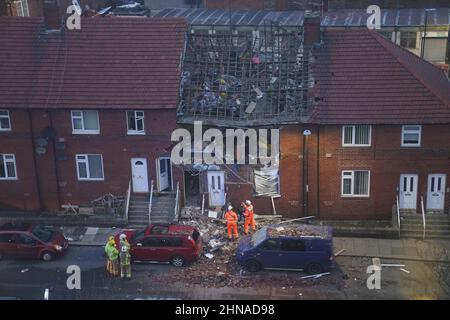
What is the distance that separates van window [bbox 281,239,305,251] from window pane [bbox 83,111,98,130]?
10.6 m

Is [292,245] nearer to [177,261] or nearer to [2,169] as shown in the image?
[177,261]

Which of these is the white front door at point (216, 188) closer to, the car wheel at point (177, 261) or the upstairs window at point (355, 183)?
the car wheel at point (177, 261)

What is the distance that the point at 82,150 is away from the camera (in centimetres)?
3008

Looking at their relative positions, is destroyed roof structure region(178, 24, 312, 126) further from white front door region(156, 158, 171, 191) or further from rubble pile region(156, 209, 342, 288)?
rubble pile region(156, 209, 342, 288)

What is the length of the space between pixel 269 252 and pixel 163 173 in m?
7.60

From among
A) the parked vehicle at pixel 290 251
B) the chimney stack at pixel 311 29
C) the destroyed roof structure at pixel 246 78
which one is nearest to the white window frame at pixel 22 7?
the destroyed roof structure at pixel 246 78

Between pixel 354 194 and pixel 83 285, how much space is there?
1252 centimetres

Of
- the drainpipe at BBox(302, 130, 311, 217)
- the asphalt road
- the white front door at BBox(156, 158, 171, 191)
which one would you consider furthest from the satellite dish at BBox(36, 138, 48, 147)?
the drainpipe at BBox(302, 130, 311, 217)

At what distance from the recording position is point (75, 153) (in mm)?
30156

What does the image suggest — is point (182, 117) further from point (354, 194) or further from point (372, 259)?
point (372, 259)

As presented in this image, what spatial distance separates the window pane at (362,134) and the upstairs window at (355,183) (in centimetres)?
138

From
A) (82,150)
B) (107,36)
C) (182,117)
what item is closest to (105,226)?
(82,150)

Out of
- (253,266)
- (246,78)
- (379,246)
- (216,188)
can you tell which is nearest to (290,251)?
(253,266)

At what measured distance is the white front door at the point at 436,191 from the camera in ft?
94.0
